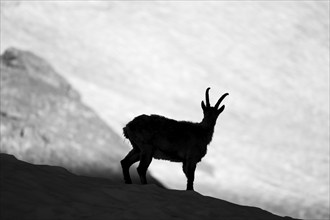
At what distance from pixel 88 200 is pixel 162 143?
2720mm

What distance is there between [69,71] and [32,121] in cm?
496

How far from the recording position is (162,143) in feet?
39.1

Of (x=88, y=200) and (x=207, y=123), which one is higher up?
(x=207, y=123)

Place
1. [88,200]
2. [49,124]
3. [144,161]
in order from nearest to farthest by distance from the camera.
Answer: [88,200] → [144,161] → [49,124]

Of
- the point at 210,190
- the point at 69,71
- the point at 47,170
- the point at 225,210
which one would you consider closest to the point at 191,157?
the point at 225,210

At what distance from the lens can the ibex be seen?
38.9ft

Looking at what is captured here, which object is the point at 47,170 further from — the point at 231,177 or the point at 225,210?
the point at 231,177

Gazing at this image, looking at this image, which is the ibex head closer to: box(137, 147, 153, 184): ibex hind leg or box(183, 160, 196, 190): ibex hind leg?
box(183, 160, 196, 190): ibex hind leg

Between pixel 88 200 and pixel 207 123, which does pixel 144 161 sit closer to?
pixel 207 123

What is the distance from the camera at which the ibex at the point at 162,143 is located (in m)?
11.9

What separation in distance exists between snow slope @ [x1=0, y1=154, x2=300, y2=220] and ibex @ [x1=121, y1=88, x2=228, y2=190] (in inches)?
40.9

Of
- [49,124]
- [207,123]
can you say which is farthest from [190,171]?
[49,124]

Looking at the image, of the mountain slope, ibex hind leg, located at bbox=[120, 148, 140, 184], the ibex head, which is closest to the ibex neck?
the ibex head

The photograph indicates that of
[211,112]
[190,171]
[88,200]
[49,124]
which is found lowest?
[88,200]
